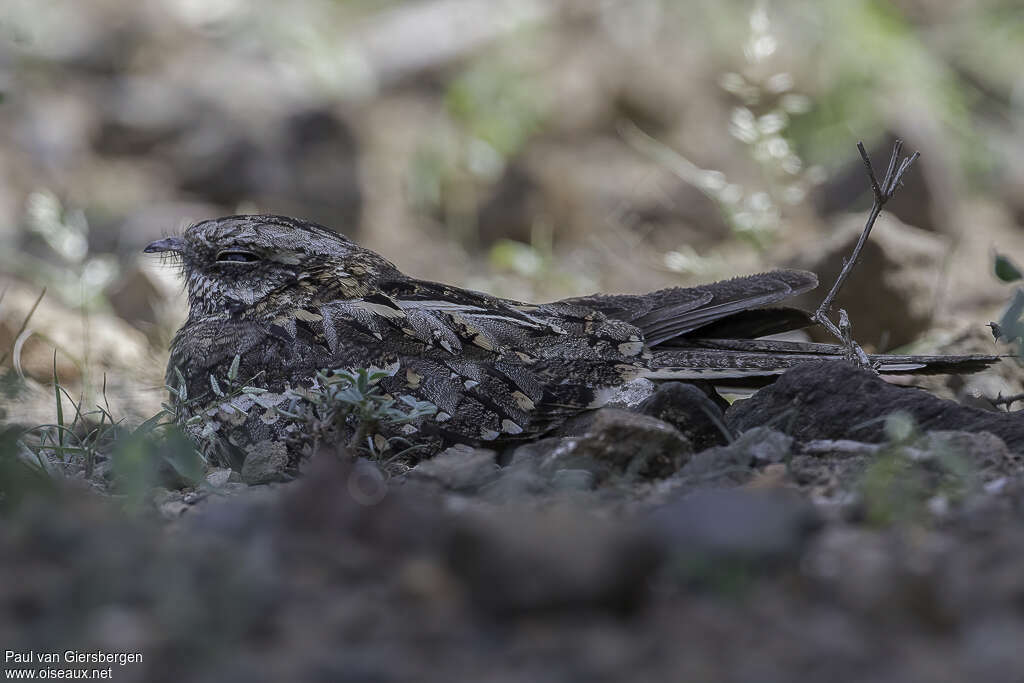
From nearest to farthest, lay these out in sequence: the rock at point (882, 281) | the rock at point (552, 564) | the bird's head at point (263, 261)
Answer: the rock at point (552, 564), the bird's head at point (263, 261), the rock at point (882, 281)

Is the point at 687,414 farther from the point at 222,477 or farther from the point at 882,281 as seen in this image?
the point at 882,281

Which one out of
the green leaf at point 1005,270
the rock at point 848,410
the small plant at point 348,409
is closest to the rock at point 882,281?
the rock at point 848,410

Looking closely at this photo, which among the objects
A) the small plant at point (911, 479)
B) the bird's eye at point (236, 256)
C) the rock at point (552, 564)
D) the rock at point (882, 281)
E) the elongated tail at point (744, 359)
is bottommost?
the rock at point (552, 564)

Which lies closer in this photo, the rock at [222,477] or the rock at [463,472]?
the rock at [463,472]

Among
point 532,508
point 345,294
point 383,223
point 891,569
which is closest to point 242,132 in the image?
point 383,223

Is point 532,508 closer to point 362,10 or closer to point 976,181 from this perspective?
point 976,181

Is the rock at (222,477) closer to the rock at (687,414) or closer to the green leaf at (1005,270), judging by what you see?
the rock at (687,414)
